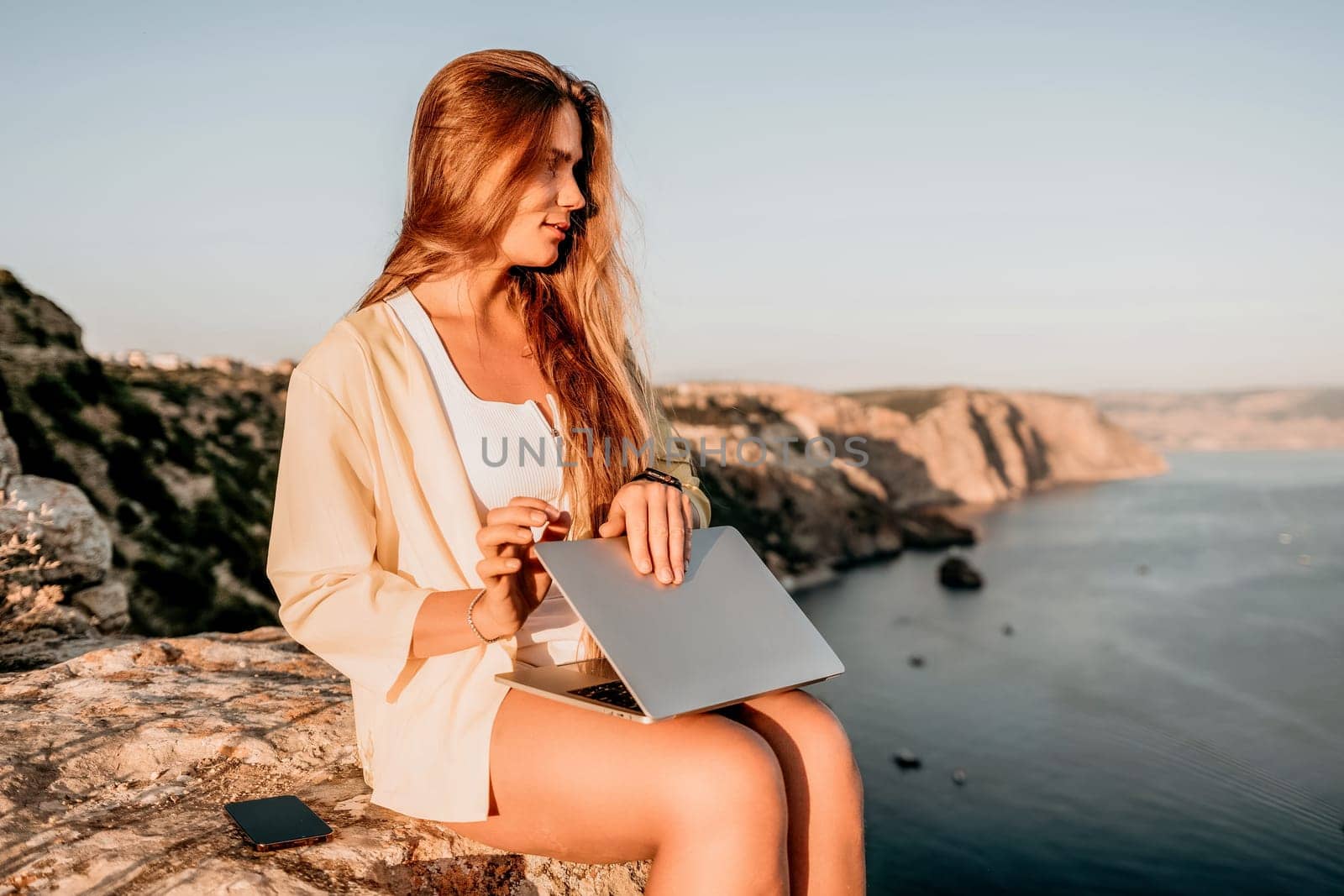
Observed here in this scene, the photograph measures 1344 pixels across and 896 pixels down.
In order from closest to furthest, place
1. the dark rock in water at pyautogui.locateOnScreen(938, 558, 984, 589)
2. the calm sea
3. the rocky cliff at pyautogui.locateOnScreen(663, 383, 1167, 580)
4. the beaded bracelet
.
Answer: the beaded bracelet, the calm sea, the dark rock in water at pyautogui.locateOnScreen(938, 558, 984, 589), the rocky cliff at pyautogui.locateOnScreen(663, 383, 1167, 580)

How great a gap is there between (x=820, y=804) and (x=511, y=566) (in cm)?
61

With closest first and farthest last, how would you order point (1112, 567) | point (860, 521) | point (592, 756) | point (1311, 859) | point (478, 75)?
point (592, 756) → point (478, 75) → point (1311, 859) → point (1112, 567) → point (860, 521)

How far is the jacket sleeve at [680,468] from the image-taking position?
1808mm

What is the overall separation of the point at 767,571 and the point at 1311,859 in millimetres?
22050

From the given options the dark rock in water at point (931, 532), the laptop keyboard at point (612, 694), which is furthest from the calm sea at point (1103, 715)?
the laptop keyboard at point (612, 694)

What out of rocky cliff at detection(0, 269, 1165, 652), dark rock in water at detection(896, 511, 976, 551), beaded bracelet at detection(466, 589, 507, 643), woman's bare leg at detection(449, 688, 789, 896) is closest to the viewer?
woman's bare leg at detection(449, 688, 789, 896)

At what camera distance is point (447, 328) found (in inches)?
67.2

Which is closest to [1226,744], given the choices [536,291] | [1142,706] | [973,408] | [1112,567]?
[1142,706]

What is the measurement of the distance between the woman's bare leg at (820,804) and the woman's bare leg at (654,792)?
14 centimetres

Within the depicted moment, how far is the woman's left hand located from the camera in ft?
4.38

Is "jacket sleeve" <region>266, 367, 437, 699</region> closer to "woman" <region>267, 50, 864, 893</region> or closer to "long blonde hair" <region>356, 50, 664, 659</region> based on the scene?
"woman" <region>267, 50, 864, 893</region>

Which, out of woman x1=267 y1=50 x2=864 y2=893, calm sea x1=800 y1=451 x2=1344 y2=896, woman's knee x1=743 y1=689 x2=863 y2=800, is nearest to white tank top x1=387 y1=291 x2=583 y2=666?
woman x1=267 y1=50 x2=864 y2=893

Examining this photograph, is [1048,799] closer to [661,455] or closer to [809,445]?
[661,455]

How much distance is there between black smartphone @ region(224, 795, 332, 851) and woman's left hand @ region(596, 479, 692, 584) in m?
0.74
